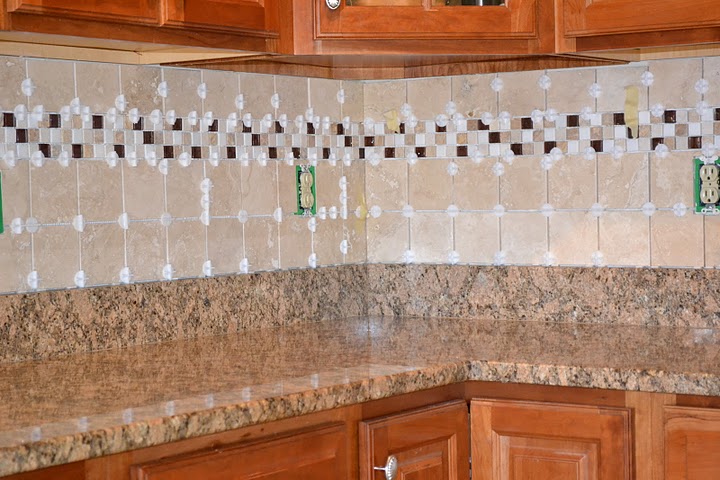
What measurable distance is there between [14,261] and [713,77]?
4.88 feet

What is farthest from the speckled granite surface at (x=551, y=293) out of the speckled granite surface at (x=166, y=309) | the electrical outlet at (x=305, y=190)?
the electrical outlet at (x=305, y=190)

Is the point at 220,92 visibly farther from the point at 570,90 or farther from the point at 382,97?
the point at 570,90

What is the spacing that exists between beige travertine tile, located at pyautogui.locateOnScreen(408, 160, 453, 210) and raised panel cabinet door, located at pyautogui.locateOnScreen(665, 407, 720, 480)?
3.13ft

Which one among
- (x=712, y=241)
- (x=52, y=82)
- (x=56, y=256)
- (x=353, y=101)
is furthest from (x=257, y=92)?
(x=712, y=241)

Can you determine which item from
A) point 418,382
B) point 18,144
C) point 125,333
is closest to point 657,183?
point 418,382

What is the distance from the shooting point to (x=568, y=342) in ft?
6.86

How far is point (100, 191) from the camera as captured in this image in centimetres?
209

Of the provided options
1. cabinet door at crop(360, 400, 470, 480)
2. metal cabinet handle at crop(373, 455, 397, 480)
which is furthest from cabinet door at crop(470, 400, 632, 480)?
metal cabinet handle at crop(373, 455, 397, 480)

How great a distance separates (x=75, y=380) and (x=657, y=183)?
1321 mm

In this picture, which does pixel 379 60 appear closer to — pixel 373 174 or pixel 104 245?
pixel 373 174

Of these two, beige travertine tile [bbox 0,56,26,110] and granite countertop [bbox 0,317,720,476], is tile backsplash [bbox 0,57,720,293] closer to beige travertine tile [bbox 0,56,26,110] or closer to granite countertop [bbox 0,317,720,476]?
beige travertine tile [bbox 0,56,26,110]

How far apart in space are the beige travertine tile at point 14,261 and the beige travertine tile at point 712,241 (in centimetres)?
141

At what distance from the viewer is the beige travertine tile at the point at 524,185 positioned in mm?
2455

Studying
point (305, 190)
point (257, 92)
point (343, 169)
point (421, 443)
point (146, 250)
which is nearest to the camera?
point (421, 443)
